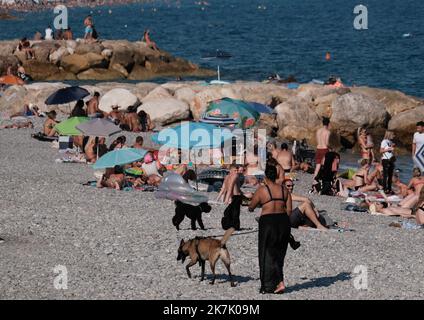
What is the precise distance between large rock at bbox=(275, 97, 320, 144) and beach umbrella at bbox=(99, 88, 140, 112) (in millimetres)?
4113

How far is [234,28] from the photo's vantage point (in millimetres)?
94062

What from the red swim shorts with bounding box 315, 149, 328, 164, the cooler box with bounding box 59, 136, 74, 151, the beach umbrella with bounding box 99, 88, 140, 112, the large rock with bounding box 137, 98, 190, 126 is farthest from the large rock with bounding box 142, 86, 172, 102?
the red swim shorts with bounding box 315, 149, 328, 164

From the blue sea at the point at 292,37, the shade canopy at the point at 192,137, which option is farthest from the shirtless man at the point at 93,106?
the shade canopy at the point at 192,137

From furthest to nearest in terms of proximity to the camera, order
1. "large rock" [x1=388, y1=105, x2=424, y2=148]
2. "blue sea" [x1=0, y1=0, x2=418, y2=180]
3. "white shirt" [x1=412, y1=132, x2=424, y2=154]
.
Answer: "blue sea" [x1=0, y1=0, x2=418, y2=180] < "large rock" [x1=388, y1=105, x2=424, y2=148] < "white shirt" [x1=412, y1=132, x2=424, y2=154]

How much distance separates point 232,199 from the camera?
1520 cm

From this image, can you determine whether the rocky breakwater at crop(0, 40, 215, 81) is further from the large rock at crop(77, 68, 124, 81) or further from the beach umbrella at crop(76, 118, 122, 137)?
the beach umbrella at crop(76, 118, 122, 137)

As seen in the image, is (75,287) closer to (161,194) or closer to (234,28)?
(161,194)

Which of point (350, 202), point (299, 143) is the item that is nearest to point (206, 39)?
point (299, 143)

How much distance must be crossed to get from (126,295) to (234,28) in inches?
3305

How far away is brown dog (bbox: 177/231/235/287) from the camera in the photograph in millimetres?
11570

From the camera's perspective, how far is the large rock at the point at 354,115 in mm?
27734

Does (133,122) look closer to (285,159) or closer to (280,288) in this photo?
(285,159)

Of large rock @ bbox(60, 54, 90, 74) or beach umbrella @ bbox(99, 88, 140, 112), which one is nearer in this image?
beach umbrella @ bbox(99, 88, 140, 112)

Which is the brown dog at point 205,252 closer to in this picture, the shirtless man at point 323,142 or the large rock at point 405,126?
the shirtless man at point 323,142
